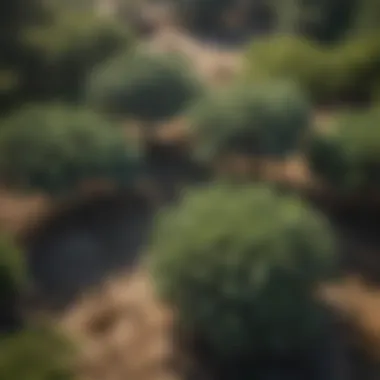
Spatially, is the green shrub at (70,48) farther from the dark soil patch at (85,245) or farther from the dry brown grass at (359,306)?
the dry brown grass at (359,306)

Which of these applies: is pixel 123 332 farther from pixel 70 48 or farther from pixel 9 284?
pixel 70 48

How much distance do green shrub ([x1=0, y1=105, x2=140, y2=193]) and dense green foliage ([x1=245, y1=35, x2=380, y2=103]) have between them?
1.88 feet

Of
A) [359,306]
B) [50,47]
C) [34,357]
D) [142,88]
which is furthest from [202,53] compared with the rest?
[34,357]

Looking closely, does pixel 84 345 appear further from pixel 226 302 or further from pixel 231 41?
pixel 231 41

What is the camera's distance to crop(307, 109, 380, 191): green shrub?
73.5 inches

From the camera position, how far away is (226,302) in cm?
134

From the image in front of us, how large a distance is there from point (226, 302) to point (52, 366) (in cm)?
34

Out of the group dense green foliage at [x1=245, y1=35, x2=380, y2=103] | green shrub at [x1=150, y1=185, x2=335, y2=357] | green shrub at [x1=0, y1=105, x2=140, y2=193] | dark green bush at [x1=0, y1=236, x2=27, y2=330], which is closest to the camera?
green shrub at [x1=150, y1=185, x2=335, y2=357]

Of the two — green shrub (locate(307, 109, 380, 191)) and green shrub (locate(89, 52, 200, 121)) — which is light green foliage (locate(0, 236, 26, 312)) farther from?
green shrub (locate(307, 109, 380, 191))

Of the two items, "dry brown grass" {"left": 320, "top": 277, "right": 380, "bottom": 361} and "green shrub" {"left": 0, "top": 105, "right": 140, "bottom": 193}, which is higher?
"green shrub" {"left": 0, "top": 105, "right": 140, "bottom": 193}

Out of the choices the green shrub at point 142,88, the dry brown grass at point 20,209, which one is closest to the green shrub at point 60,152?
the dry brown grass at point 20,209

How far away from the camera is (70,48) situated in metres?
2.21

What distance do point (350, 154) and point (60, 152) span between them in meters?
0.76

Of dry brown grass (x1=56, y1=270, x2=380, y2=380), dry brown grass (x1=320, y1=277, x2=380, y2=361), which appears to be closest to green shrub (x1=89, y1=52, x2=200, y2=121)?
dry brown grass (x1=56, y1=270, x2=380, y2=380)
